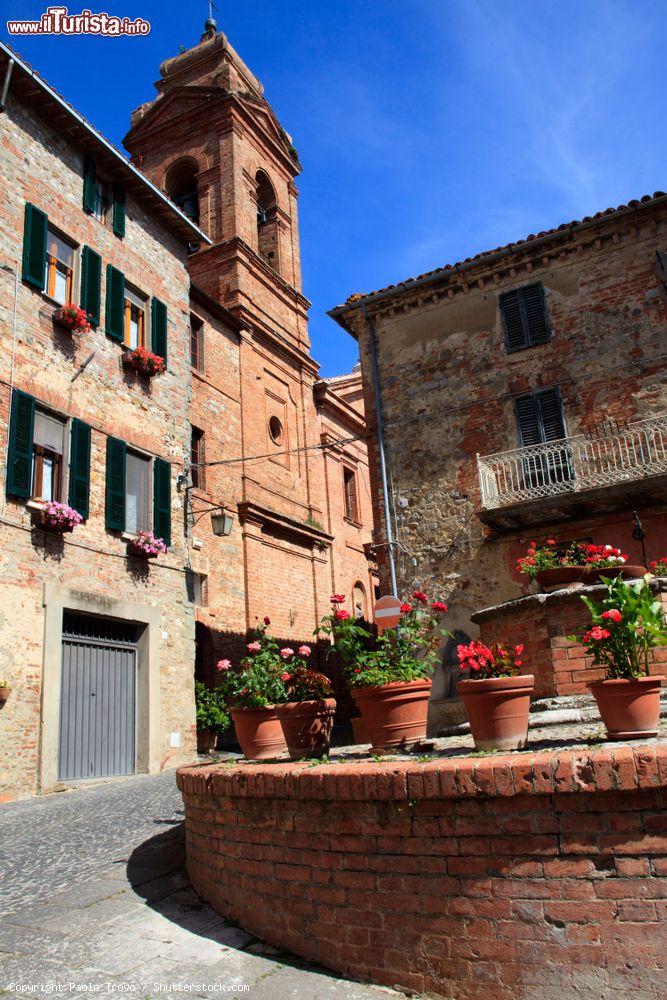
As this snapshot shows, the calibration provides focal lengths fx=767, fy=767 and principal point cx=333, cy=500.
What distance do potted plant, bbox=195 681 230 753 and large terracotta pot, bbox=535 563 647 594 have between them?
8.02m

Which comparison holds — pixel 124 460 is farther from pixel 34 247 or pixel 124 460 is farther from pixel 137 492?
pixel 34 247

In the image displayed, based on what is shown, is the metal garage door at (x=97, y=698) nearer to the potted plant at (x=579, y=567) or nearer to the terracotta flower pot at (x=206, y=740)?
the terracotta flower pot at (x=206, y=740)

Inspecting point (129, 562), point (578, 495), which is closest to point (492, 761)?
point (129, 562)

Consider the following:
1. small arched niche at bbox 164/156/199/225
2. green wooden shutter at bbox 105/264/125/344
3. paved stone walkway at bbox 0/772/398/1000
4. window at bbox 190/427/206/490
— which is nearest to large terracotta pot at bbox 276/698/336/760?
paved stone walkway at bbox 0/772/398/1000

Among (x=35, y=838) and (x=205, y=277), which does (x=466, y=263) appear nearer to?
(x=205, y=277)

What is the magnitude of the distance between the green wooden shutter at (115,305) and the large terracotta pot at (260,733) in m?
9.05

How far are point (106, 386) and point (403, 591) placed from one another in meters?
7.08

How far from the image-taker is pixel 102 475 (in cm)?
1230

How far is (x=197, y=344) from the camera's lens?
1847 centimetres

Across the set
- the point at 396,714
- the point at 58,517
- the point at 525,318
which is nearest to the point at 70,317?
the point at 58,517

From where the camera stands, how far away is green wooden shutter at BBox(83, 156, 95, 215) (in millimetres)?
13438

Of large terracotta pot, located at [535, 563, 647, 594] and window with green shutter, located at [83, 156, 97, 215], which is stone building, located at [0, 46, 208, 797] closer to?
window with green shutter, located at [83, 156, 97, 215]

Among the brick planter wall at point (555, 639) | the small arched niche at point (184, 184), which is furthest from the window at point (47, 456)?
the small arched niche at point (184, 184)

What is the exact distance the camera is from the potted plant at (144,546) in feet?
40.8
